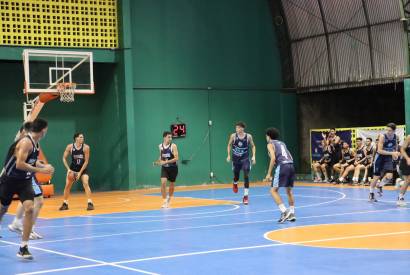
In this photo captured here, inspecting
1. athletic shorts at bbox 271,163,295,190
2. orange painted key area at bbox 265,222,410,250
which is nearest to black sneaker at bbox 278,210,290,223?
athletic shorts at bbox 271,163,295,190

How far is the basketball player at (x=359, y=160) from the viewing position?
25094mm

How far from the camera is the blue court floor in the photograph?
8.68 m

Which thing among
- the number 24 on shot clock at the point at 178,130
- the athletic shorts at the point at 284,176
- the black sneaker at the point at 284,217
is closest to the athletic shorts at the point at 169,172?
the athletic shorts at the point at 284,176

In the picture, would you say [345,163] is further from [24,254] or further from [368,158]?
[24,254]

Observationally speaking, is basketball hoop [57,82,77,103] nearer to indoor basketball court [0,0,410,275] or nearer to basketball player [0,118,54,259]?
indoor basketball court [0,0,410,275]

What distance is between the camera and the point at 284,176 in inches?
542

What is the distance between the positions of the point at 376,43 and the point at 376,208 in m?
12.7

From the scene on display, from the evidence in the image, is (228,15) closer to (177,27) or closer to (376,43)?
(177,27)

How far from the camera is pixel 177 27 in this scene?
2792cm

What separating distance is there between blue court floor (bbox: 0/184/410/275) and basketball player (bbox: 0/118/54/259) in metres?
0.61

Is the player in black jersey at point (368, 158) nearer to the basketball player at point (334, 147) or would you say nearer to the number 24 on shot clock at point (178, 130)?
the basketball player at point (334, 147)

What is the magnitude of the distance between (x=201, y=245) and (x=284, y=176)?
355 cm

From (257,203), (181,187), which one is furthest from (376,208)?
(181,187)

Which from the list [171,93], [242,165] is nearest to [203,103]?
[171,93]
